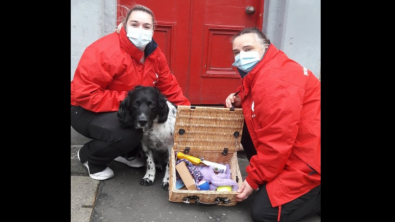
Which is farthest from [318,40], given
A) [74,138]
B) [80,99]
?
[74,138]

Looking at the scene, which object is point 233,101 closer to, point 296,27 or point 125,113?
point 125,113

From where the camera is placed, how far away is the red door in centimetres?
431

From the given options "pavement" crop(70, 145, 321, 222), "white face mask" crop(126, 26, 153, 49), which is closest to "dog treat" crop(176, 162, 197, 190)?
"pavement" crop(70, 145, 321, 222)

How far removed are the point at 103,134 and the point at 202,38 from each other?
6.33 ft

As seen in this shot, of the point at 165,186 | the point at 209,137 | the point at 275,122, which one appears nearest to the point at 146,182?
the point at 165,186

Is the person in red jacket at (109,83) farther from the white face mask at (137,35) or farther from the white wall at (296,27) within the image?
the white wall at (296,27)

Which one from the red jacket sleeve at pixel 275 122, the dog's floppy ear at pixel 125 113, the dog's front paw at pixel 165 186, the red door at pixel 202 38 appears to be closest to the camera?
the red jacket sleeve at pixel 275 122

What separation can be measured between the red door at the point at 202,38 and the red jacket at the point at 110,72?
102 cm

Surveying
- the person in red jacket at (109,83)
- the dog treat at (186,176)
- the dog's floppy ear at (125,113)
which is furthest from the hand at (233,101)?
the dog's floppy ear at (125,113)

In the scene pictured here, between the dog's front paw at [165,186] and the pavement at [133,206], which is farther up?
the dog's front paw at [165,186]

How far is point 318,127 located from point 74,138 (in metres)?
2.73

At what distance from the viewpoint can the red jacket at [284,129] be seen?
2527 millimetres

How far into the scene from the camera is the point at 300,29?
4184 mm

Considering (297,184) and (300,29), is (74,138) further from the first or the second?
(300,29)
